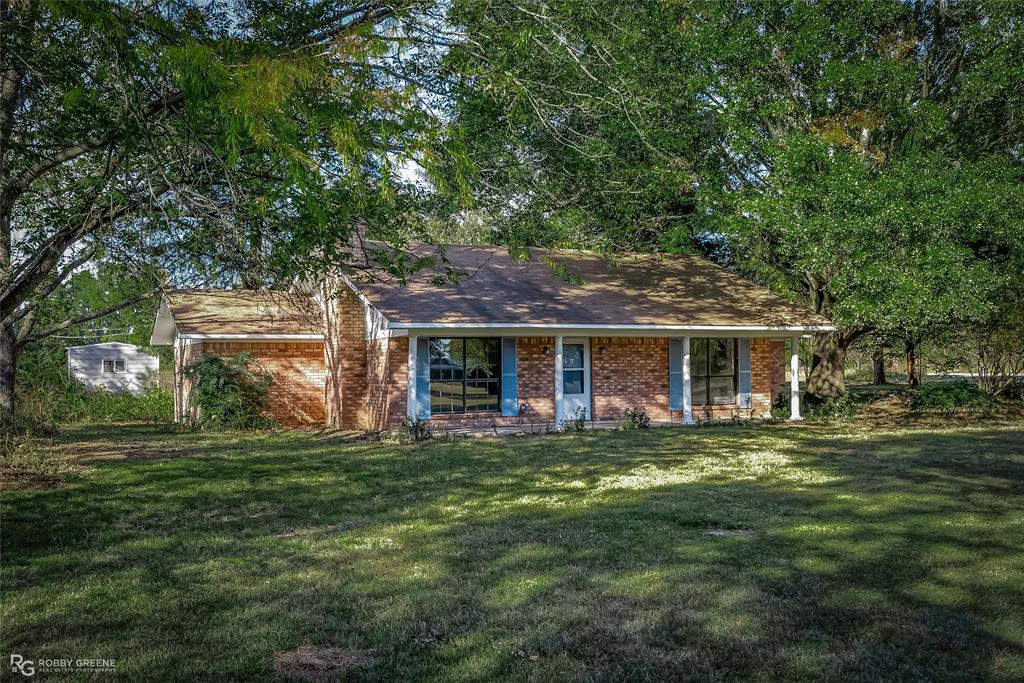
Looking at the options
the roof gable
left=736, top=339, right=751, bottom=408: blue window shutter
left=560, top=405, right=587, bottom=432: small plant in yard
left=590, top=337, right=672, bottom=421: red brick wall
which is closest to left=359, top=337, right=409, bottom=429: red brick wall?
the roof gable

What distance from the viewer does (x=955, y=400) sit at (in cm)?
2350

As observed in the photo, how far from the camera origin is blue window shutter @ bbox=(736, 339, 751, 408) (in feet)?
72.2

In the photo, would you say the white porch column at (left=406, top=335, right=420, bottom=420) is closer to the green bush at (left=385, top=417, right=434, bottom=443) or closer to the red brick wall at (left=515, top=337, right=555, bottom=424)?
the green bush at (left=385, top=417, right=434, bottom=443)

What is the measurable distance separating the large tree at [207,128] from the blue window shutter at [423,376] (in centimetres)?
741

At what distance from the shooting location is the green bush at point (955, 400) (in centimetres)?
2288

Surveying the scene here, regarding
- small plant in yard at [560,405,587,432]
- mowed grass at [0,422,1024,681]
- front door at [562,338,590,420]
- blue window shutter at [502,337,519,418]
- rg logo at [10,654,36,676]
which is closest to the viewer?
rg logo at [10,654,36,676]

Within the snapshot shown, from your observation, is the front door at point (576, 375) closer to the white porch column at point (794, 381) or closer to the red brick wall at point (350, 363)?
the red brick wall at point (350, 363)

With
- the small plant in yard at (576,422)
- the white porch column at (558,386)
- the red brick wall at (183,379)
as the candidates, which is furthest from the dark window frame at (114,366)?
the white porch column at (558,386)

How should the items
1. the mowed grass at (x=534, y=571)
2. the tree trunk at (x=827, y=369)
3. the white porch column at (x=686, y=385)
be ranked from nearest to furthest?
the mowed grass at (x=534, y=571) → the white porch column at (x=686, y=385) → the tree trunk at (x=827, y=369)

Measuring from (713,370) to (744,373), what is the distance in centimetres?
86

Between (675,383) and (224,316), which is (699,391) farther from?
(224,316)

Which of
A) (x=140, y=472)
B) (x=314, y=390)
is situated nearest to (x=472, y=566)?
(x=140, y=472)

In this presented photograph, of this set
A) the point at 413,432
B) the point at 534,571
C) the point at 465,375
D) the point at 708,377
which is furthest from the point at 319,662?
the point at 708,377

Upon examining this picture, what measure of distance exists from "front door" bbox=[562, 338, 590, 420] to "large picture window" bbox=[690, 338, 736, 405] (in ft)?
10.2
